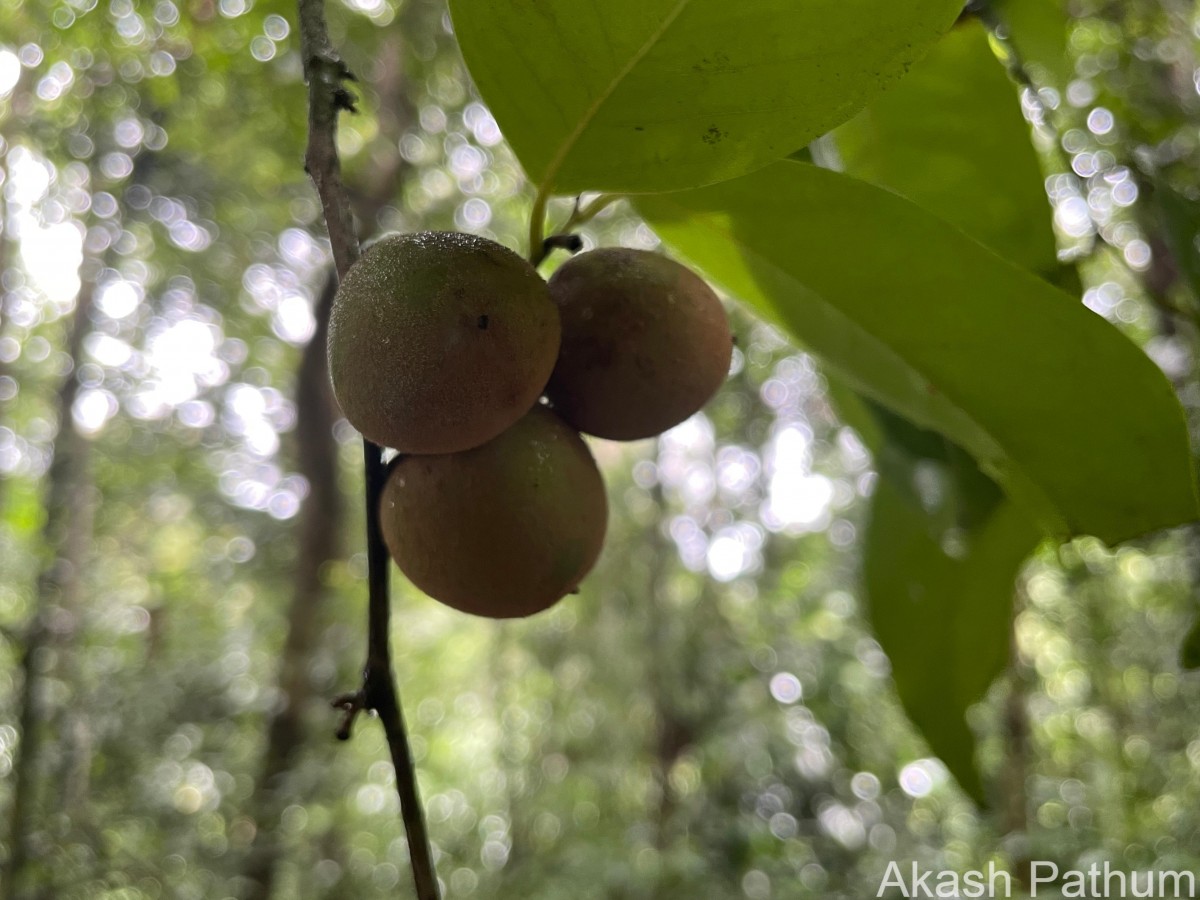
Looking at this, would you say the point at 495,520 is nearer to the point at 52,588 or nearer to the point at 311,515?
the point at 52,588

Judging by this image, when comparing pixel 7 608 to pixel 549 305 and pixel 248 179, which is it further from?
pixel 549 305

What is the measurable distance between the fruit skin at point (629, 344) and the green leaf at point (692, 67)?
0.40 feet

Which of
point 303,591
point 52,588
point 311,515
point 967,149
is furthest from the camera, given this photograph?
point 311,515

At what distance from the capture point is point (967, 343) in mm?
582

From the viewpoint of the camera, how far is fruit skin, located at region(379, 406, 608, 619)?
56 cm

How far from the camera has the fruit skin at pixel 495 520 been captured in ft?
1.83

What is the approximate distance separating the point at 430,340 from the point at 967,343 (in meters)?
0.36

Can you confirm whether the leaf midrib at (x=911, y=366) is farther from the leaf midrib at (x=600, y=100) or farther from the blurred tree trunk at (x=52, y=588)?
the blurred tree trunk at (x=52, y=588)

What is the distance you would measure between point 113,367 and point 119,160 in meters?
1.49

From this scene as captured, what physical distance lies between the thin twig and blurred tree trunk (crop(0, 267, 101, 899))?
6.51 ft

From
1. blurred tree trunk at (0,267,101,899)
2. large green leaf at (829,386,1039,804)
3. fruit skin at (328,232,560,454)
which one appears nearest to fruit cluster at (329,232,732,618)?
fruit skin at (328,232,560,454)

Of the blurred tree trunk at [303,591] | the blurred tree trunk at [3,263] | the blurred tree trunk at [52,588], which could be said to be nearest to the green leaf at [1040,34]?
the blurred tree trunk at [303,591]

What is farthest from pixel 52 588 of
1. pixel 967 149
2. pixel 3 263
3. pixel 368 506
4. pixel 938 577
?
pixel 967 149

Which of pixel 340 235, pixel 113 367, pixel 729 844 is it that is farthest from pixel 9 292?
pixel 340 235
